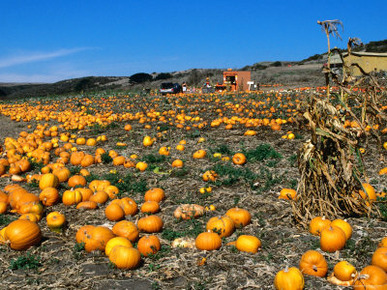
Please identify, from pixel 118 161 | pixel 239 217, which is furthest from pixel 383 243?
pixel 118 161

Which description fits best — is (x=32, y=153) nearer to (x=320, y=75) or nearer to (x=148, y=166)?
(x=148, y=166)

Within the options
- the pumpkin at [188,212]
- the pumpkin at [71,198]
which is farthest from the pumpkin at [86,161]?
the pumpkin at [188,212]

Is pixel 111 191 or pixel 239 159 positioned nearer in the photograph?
pixel 111 191

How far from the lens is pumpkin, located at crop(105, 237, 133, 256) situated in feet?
15.1

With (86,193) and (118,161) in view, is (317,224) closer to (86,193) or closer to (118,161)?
(86,193)

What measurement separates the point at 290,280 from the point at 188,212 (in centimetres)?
253

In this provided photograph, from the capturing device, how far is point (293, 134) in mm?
11070

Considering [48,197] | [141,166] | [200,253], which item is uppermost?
[141,166]

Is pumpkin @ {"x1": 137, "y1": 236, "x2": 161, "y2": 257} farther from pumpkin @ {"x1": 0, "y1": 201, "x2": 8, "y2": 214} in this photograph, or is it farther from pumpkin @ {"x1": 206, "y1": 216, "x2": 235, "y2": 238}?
pumpkin @ {"x1": 0, "y1": 201, "x2": 8, "y2": 214}

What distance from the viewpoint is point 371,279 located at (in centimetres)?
346

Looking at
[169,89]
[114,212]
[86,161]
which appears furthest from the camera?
[169,89]

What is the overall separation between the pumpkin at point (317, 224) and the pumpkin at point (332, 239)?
33cm

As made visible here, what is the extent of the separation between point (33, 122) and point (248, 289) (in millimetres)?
17733

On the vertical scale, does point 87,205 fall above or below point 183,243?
above
